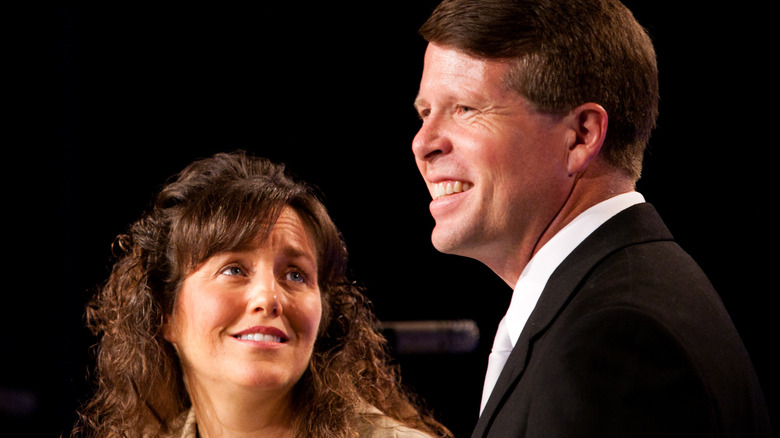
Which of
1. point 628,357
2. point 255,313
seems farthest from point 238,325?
point 628,357

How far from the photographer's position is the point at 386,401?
8.16 feet

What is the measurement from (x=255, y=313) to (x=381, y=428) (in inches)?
19.2

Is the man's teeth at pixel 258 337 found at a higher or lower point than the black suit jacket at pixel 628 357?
lower

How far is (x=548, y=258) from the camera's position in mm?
1433

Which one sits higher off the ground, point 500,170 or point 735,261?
point 500,170

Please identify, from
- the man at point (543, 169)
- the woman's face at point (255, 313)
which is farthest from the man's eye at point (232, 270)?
the man at point (543, 169)

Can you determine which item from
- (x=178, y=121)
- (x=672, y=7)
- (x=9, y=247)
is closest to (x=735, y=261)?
(x=672, y=7)

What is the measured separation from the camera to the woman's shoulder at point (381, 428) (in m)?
2.21

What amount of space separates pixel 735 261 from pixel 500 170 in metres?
1.65

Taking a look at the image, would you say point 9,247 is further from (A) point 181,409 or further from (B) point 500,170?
(B) point 500,170

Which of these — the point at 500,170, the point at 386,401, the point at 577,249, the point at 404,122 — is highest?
the point at 500,170

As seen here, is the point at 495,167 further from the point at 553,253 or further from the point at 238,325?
the point at 238,325

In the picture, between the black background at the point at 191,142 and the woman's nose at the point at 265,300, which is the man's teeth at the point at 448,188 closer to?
the woman's nose at the point at 265,300

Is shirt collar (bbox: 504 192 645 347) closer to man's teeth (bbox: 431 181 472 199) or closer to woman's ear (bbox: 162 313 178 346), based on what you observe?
man's teeth (bbox: 431 181 472 199)
